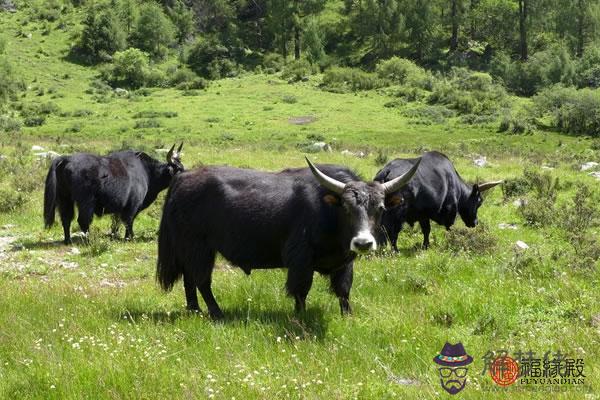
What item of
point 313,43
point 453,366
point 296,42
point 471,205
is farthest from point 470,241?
point 296,42

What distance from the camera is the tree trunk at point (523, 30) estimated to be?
251ft

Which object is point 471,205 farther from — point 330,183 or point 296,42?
point 296,42

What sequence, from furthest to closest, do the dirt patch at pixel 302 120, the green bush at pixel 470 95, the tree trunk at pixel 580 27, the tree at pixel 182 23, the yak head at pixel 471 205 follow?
1. the tree at pixel 182 23
2. the tree trunk at pixel 580 27
3. the green bush at pixel 470 95
4. the dirt patch at pixel 302 120
5. the yak head at pixel 471 205

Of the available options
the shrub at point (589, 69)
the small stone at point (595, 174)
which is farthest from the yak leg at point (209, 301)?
the shrub at point (589, 69)

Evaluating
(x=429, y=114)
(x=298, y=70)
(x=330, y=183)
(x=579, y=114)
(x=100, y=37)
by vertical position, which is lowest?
(x=429, y=114)

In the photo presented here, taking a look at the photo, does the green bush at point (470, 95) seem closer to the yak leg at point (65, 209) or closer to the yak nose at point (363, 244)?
the yak leg at point (65, 209)

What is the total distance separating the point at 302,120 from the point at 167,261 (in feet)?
127

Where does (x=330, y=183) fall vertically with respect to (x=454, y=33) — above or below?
above

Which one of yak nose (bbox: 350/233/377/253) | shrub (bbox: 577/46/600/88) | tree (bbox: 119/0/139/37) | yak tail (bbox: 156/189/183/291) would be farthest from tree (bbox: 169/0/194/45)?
yak nose (bbox: 350/233/377/253)

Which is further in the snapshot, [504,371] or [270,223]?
[270,223]

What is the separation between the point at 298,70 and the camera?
227ft

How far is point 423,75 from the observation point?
6288 cm

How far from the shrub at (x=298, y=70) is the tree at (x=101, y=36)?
75.8 feet

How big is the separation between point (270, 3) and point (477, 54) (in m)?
31.3
